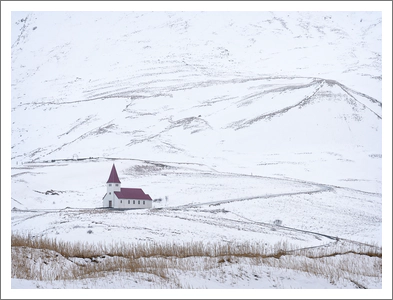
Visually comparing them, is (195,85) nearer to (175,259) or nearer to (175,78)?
(175,78)

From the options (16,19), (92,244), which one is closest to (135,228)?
(92,244)

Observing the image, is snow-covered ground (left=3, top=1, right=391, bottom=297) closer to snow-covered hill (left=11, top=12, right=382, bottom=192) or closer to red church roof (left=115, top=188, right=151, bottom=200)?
snow-covered hill (left=11, top=12, right=382, bottom=192)

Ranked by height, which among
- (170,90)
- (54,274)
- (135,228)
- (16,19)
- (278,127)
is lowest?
(54,274)

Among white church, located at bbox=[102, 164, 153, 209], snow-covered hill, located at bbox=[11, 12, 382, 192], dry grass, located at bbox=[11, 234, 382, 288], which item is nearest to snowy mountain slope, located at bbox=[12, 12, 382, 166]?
snow-covered hill, located at bbox=[11, 12, 382, 192]

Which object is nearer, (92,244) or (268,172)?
(92,244)

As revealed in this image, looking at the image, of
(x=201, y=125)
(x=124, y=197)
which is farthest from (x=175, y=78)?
(x=124, y=197)

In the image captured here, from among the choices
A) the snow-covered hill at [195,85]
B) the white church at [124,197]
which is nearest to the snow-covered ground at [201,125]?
the snow-covered hill at [195,85]

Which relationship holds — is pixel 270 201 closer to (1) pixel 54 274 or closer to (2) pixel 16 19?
(1) pixel 54 274
